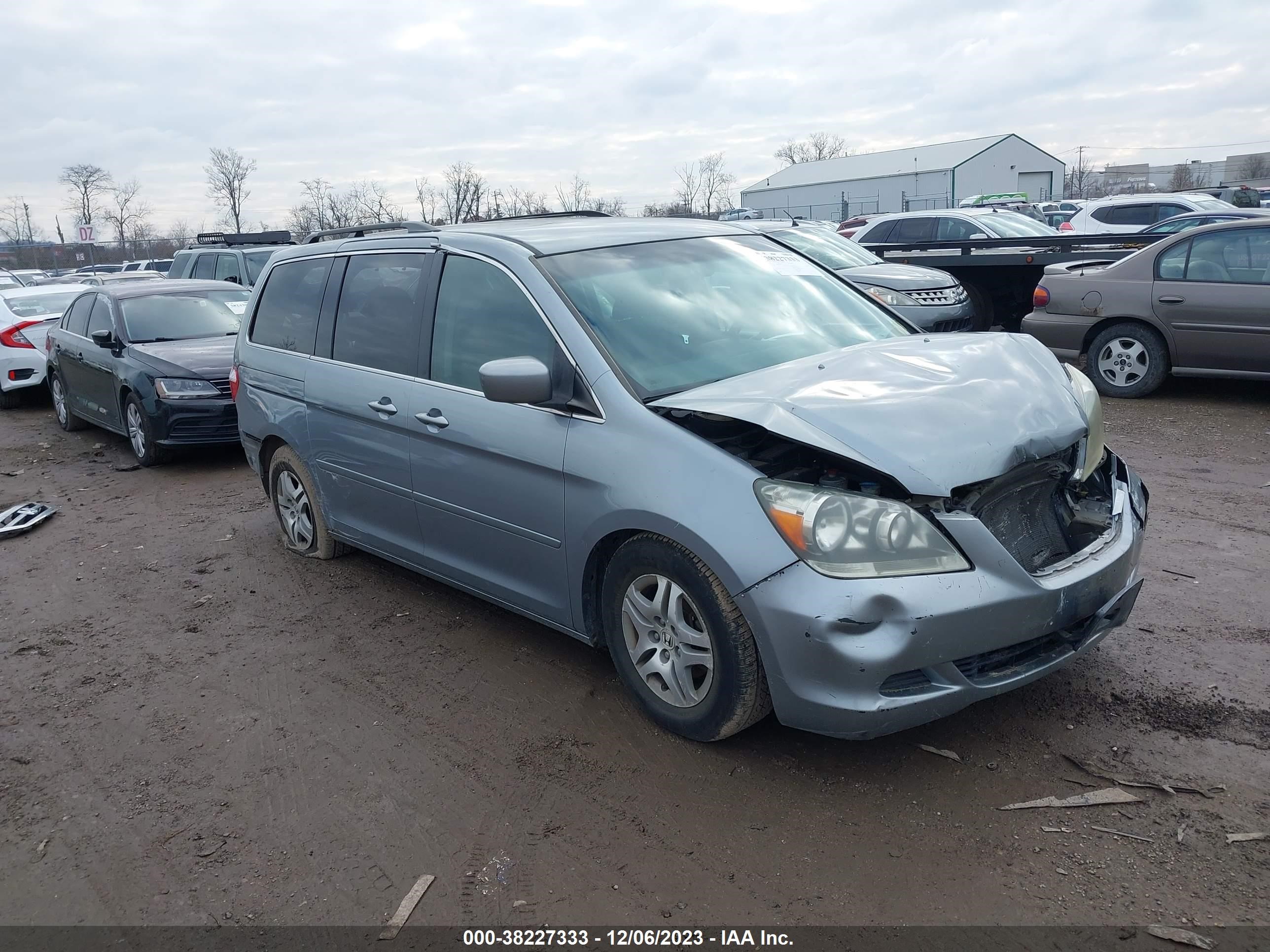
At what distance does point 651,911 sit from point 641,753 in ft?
2.73

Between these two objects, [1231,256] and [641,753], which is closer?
[641,753]

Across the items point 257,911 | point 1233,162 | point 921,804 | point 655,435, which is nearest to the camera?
point 257,911

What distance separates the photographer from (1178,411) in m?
8.73

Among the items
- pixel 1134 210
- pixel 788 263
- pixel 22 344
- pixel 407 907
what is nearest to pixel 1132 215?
pixel 1134 210

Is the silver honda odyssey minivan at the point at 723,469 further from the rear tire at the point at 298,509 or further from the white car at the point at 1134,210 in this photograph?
the white car at the point at 1134,210

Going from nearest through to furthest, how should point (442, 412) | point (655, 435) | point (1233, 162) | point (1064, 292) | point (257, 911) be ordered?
1. point (257, 911)
2. point (655, 435)
3. point (442, 412)
4. point (1064, 292)
5. point (1233, 162)

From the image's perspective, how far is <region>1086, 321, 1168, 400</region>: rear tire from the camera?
9.16 meters

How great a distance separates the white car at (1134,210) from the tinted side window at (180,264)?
17.0 meters

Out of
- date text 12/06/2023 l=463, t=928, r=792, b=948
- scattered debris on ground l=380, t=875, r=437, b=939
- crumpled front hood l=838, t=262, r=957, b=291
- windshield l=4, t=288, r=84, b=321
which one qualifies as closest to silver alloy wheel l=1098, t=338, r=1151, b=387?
crumpled front hood l=838, t=262, r=957, b=291

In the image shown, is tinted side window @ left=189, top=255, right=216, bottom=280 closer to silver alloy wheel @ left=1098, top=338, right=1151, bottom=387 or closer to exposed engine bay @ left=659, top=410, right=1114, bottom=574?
silver alloy wheel @ left=1098, top=338, right=1151, bottom=387

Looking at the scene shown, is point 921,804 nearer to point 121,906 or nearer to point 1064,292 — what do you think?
point 121,906

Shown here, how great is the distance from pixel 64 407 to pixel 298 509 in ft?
23.0

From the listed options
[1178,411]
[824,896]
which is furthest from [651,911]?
[1178,411]

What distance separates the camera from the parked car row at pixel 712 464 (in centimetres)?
305
